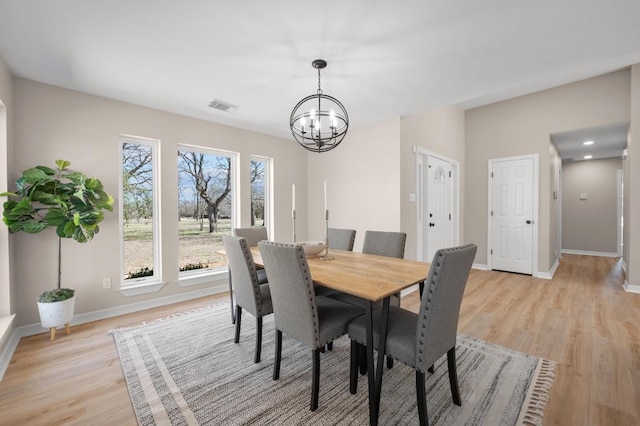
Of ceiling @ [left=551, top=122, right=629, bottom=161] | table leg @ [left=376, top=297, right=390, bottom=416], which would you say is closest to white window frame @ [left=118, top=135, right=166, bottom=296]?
table leg @ [left=376, top=297, right=390, bottom=416]

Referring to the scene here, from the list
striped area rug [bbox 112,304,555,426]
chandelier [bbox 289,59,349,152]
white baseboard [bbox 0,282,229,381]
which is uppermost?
chandelier [bbox 289,59,349,152]

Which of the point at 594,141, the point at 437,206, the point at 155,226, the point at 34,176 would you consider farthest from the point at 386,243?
the point at 594,141

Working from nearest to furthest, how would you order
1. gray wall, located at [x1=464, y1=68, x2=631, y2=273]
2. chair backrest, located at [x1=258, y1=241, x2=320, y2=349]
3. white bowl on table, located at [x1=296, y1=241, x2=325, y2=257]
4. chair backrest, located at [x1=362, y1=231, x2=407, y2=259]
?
1. chair backrest, located at [x1=258, y1=241, x2=320, y2=349]
2. white bowl on table, located at [x1=296, y1=241, x2=325, y2=257]
3. chair backrest, located at [x1=362, y1=231, x2=407, y2=259]
4. gray wall, located at [x1=464, y1=68, x2=631, y2=273]

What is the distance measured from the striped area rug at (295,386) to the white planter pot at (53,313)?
0.54 meters

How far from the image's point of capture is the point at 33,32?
1869mm

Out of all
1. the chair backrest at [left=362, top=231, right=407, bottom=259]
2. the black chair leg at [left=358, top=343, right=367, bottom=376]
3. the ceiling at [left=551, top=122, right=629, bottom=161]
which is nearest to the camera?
the black chair leg at [left=358, top=343, right=367, bottom=376]

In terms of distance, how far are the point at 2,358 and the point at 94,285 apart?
92cm

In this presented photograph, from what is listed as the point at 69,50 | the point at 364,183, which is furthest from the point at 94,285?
the point at 364,183

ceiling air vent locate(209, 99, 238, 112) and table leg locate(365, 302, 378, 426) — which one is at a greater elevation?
ceiling air vent locate(209, 99, 238, 112)

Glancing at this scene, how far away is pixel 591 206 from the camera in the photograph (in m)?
6.43

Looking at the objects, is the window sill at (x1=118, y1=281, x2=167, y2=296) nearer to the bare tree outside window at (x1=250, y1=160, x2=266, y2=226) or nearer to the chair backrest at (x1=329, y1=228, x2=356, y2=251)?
the bare tree outside window at (x1=250, y1=160, x2=266, y2=226)

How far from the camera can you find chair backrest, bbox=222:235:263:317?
2047mm

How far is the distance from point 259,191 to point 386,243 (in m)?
2.45

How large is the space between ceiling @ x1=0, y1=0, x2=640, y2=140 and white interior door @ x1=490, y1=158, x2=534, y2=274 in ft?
8.32
